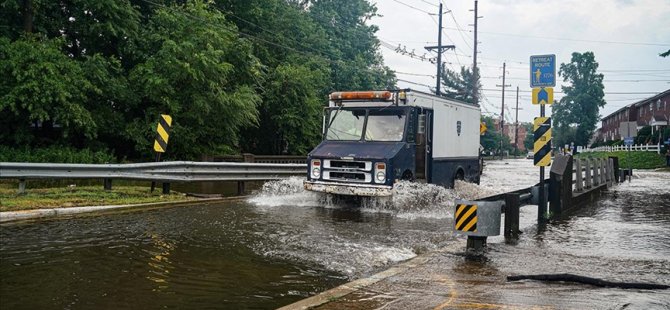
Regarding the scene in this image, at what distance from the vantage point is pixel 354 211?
12703 mm

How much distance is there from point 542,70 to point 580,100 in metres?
89.6

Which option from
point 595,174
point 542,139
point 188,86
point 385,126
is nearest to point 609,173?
point 595,174

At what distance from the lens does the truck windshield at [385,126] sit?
43.9 feet

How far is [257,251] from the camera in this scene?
296 inches

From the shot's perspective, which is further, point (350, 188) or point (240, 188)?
point (240, 188)

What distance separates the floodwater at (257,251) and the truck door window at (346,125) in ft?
6.61

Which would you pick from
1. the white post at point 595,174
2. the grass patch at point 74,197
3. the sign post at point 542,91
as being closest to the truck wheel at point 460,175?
the sign post at point 542,91

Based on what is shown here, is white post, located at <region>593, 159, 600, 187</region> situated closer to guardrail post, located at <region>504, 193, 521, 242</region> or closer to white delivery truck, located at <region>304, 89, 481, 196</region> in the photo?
white delivery truck, located at <region>304, 89, 481, 196</region>

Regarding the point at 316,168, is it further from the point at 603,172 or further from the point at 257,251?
the point at 603,172

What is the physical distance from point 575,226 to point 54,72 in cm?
1650

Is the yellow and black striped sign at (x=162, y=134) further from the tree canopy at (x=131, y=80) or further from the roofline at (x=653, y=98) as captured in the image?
the roofline at (x=653, y=98)

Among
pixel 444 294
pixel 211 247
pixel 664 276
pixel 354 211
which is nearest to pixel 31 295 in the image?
pixel 211 247

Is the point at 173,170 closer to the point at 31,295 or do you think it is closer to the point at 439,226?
the point at 439,226

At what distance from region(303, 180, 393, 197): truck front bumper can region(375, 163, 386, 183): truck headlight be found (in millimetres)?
163
